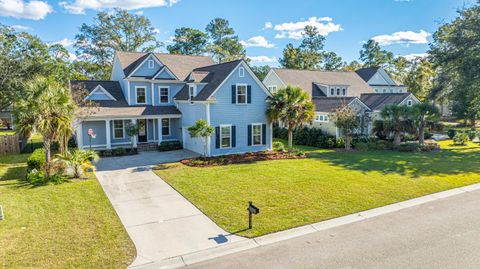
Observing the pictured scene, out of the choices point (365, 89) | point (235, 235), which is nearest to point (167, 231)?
point (235, 235)

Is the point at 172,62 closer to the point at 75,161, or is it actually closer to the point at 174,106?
the point at 174,106

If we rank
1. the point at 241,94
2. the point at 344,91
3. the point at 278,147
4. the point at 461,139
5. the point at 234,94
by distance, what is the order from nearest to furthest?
the point at 234,94, the point at 241,94, the point at 278,147, the point at 461,139, the point at 344,91

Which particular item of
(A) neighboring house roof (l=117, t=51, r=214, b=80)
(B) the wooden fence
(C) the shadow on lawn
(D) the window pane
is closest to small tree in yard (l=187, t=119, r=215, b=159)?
(D) the window pane

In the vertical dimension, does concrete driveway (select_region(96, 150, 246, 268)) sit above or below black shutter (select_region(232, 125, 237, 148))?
below

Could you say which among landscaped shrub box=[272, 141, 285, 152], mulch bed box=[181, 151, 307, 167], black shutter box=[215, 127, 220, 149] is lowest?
mulch bed box=[181, 151, 307, 167]

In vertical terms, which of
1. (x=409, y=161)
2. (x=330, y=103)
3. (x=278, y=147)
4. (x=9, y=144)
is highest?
(x=330, y=103)

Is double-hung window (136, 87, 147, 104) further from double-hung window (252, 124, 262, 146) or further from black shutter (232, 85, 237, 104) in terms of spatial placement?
double-hung window (252, 124, 262, 146)

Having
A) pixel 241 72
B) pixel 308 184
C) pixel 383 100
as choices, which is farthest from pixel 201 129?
pixel 383 100
